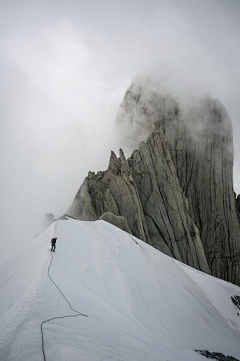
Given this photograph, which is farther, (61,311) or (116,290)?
(116,290)

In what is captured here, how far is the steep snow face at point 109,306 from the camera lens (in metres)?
5.95

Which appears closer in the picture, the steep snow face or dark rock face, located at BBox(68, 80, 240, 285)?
the steep snow face

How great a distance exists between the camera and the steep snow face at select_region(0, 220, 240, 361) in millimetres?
5945

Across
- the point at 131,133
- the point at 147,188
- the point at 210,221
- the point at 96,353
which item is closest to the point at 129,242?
the point at 96,353

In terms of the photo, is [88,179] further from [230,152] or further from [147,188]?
[230,152]

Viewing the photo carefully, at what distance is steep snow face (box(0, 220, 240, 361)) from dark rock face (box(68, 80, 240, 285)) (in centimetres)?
1385

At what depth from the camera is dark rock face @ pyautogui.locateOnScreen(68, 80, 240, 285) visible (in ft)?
124

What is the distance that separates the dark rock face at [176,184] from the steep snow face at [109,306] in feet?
45.4

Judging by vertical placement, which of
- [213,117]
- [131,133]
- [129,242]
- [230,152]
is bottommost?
[129,242]

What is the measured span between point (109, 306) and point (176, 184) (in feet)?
119

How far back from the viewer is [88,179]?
42.6m

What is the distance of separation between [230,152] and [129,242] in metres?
49.6

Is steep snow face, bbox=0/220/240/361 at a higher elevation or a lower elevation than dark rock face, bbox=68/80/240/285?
lower

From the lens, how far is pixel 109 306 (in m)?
9.77
